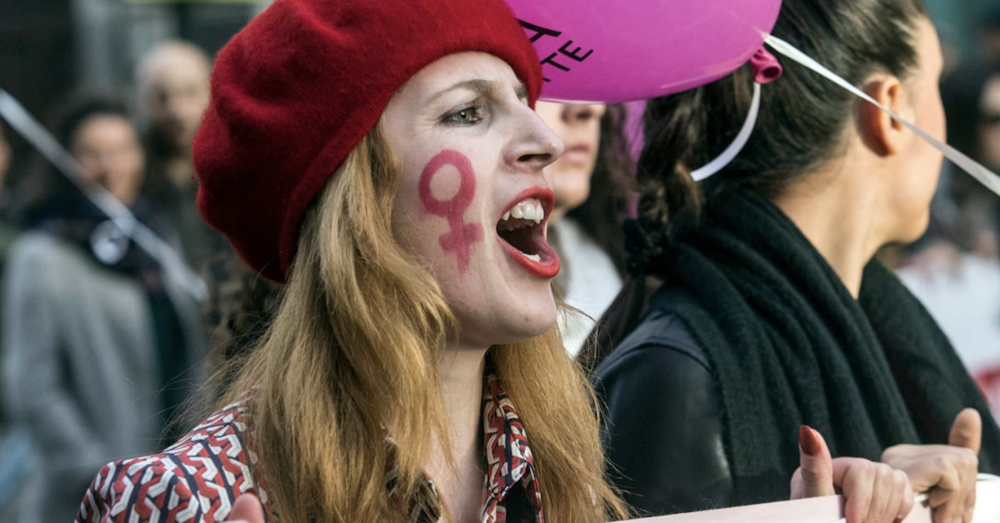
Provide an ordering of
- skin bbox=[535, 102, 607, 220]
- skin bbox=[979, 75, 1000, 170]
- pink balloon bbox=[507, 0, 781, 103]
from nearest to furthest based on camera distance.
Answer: pink balloon bbox=[507, 0, 781, 103]
skin bbox=[535, 102, 607, 220]
skin bbox=[979, 75, 1000, 170]

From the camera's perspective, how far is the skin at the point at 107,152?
503cm

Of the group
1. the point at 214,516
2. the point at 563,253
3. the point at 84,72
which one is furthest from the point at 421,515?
the point at 84,72

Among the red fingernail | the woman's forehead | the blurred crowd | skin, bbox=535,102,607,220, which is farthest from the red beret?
the blurred crowd

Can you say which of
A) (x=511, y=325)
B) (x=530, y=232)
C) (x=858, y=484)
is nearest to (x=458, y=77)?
(x=530, y=232)

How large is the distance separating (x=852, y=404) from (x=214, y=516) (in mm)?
1280

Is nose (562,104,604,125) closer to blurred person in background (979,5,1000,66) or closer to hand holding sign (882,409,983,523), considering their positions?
hand holding sign (882,409,983,523)

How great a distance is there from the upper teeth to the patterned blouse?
12.5 inches

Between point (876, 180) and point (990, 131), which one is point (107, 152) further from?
point (876, 180)

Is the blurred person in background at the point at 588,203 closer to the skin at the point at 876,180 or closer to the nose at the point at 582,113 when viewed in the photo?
the nose at the point at 582,113

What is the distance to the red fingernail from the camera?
2064 millimetres

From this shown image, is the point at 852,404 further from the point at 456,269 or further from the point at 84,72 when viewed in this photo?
the point at 84,72

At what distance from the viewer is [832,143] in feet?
8.32

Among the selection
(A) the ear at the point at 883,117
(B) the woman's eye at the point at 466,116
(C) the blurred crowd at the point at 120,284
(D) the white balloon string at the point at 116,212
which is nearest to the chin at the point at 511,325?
(B) the woman's eye at the point at 466,116

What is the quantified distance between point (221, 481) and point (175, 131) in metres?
3.59
